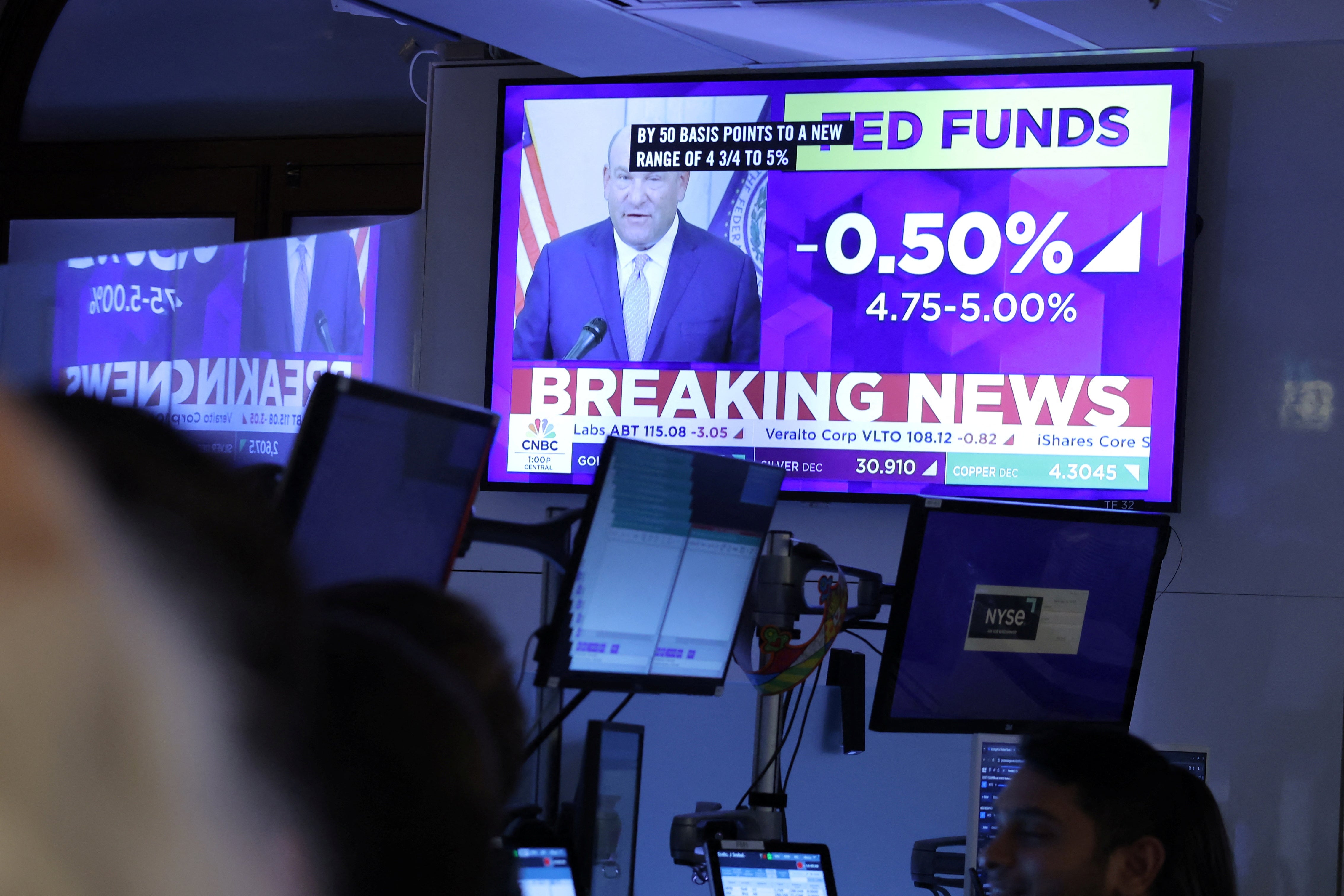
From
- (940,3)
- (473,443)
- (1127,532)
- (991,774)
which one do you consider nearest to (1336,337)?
(940,3)

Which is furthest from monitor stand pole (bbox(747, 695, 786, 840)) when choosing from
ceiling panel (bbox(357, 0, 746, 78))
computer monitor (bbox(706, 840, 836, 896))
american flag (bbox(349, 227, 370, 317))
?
american flag (bbox(349, 227, 370, 317))

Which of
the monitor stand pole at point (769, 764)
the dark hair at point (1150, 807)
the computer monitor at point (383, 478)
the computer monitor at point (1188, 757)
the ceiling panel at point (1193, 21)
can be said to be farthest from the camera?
the ceiling panel at point (1193, 21)

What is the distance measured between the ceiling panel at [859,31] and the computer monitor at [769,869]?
1841mm

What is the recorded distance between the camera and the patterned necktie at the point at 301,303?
4.21m

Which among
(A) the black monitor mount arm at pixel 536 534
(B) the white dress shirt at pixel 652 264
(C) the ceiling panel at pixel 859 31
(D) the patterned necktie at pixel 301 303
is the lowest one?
(A) the black monitor mount arm at pixel 536 534

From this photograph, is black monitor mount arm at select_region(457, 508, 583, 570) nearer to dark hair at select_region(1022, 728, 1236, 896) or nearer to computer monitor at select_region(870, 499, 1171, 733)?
computer monitor at select_region(870, 499, 1171, 733)

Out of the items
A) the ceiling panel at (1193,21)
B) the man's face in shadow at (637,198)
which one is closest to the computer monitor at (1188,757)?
the ceiling panel at (1193,21)

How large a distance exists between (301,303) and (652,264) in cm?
113

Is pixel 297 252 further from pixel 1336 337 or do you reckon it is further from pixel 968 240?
pixel 1336 337

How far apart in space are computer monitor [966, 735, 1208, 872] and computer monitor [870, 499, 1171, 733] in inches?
1.6

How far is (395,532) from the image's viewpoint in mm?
1356

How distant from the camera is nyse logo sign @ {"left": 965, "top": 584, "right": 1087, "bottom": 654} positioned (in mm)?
2133
